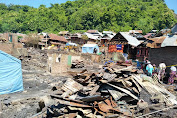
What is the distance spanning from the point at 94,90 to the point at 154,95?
277 cm

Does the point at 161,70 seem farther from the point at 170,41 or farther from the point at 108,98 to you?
the point at 108,98

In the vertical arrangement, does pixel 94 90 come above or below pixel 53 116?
above

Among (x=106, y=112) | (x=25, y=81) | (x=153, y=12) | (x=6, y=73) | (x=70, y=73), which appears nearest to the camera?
(x=106, y=112)

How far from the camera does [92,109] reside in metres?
5.17

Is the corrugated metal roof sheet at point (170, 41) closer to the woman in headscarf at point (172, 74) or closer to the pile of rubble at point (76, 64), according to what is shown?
the woman in headscarf at point (172, 74)

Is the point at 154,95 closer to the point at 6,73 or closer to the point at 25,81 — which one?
the point at 6,73

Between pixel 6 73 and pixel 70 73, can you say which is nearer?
pixel 6 73

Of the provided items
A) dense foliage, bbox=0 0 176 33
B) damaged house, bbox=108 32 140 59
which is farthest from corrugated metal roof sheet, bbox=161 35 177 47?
dense foliage, bbox=0 0 176 33

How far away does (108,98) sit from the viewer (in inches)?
Answer: 228

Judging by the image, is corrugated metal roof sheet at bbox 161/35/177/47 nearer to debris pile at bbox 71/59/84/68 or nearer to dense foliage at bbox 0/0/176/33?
debris pile at bbox 71/59/84/68

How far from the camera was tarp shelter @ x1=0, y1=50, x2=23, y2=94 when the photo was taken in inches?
340

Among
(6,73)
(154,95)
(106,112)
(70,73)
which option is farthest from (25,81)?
(154,95)

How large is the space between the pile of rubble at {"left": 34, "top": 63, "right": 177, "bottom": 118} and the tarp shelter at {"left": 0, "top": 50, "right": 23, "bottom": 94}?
332cm

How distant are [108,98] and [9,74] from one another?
21.8 ft
